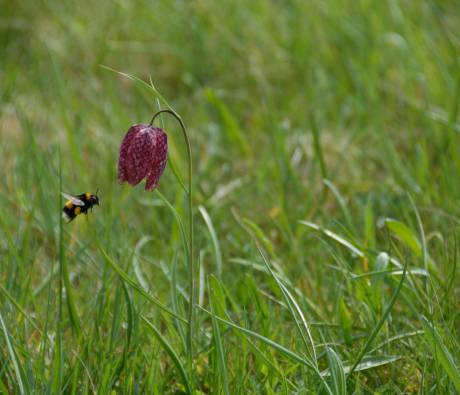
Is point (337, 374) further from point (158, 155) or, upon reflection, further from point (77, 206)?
point (77, 206)

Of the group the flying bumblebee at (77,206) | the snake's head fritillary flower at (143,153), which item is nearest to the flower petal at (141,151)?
the snake's head fritillary flower at (143,153)

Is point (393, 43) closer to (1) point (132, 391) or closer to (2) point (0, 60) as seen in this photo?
(2) point (0, 60)

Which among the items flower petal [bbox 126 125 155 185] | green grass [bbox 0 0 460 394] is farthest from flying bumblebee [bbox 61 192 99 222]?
flower petal [bbox 126 125 155 185]

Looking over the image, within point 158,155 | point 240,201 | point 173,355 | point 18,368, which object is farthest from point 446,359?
point 240,201

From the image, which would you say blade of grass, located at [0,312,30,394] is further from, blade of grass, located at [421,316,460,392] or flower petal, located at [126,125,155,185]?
blade of grass, located at [421,316,460,392]

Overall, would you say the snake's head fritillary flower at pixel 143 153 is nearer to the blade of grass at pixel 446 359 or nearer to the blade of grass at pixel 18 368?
the blade of grass at pixel 18 368
